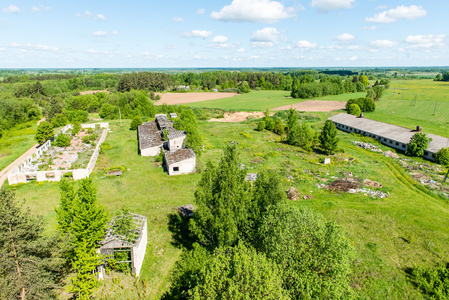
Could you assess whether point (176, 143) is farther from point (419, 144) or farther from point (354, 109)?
point (354, 109)

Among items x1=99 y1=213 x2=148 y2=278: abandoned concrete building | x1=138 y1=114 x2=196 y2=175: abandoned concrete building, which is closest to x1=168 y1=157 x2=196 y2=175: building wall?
x1=138 y1=114 x2=196 y2=175: abandoned concrete building

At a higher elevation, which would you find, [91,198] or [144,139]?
[91,198]

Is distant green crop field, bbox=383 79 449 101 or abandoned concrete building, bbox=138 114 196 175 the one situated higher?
distant green crop field, bbox=383 79 449 101

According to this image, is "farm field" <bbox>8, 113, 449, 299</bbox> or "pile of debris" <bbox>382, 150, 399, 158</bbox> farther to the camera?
"pile of debris" <bbox>382, 150, 399, 158</bbox>

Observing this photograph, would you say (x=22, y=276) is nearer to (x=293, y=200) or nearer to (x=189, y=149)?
(x=293, y=200)

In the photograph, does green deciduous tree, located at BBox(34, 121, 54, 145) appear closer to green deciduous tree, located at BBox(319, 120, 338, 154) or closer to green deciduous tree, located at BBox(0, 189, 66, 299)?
green deciduous tree, located at BBox(0, 189, 66, 299)

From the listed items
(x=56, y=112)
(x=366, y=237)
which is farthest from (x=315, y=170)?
(x=56, y=112)
